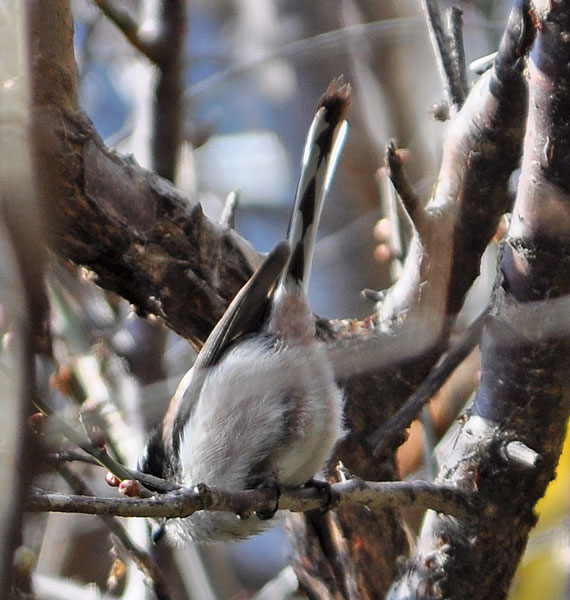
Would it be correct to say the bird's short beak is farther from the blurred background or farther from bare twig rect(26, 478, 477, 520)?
bare twig rect(26, 478, 477, 520)

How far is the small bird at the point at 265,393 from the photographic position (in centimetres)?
204

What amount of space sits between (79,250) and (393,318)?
2.95ft

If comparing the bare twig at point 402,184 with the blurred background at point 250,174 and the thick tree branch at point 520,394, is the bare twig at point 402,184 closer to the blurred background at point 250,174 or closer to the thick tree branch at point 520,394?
the thick tree branch at point 520,394

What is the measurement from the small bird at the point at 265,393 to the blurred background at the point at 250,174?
0.76 feet

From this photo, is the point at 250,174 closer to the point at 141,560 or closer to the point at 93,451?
the point at 141,560

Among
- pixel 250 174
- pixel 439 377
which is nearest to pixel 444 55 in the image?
pixel 439 377

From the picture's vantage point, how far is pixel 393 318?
2.49m

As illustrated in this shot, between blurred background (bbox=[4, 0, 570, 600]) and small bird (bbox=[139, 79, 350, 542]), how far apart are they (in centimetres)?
23

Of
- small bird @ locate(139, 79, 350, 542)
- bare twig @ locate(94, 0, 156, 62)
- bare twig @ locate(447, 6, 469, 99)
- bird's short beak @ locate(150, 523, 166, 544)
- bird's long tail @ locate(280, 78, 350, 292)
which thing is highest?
bare twig @ locate(447, 6, 469, 99)

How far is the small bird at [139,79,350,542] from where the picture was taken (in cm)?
204

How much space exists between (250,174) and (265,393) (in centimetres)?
385

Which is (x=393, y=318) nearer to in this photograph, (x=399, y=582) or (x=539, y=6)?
(x=399, y=582)

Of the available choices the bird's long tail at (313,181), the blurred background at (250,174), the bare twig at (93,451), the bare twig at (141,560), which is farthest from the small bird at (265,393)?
the bare twig at (93,451)

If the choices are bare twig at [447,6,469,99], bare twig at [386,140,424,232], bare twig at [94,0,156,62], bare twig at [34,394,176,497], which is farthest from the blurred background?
bare twig at [34,394,176,497]
